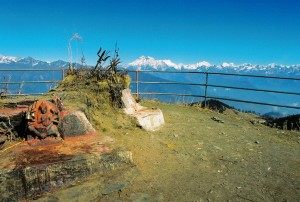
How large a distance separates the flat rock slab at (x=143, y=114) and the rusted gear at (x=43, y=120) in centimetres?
258

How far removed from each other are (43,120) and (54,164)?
3.68ft

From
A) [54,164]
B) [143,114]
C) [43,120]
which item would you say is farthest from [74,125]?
[143,114]

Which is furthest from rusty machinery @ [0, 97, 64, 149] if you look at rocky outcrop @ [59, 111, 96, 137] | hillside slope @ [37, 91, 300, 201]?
hillside slope @ [37, 91, 300, 201]

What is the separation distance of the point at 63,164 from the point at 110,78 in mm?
4305

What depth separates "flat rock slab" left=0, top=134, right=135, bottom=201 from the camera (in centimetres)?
392

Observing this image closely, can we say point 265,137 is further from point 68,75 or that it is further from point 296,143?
point 68,75

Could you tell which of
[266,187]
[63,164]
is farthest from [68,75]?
[266,187]

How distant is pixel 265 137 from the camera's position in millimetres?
7992

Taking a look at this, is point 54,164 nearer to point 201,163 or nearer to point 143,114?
point 201,163

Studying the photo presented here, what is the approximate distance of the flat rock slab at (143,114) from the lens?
7.50 metres

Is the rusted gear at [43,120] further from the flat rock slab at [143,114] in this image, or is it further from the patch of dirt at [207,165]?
the flat rock slab at [143,114]

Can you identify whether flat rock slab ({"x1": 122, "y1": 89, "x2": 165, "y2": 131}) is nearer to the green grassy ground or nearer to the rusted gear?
the green grassy ground

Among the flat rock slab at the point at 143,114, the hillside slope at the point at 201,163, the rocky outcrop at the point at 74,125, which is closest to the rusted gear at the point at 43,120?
the rocky outcrop at the point at 74,125

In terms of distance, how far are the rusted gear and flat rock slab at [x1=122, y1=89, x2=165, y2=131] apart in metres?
2.58
